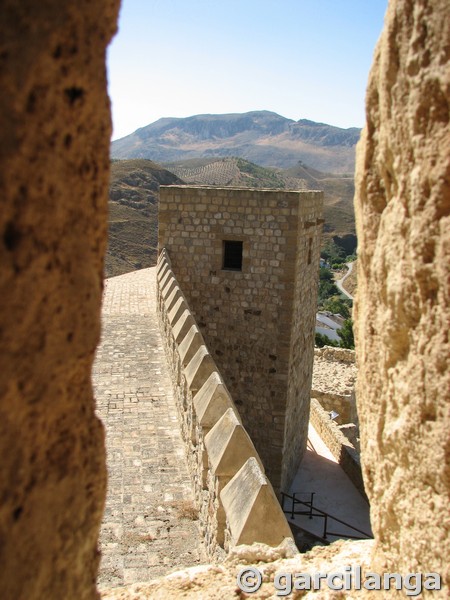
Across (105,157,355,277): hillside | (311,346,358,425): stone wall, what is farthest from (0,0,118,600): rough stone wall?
(105,157,355,277): hillside

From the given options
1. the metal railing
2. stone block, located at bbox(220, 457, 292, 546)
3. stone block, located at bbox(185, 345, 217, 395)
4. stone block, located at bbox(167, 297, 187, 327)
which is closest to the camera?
stone block, located at bbox(220, 457, 292, 546)

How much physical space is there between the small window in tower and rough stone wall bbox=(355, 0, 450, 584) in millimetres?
7223

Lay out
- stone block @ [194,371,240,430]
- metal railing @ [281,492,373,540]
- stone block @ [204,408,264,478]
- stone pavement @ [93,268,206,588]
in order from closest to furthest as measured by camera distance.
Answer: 1. stone block @ [204,408,264,478]
2. stone pavement @ [93,268,206,588]
3. stone block @ [194,371,240,430]
4. metal railing @ [281,492,373,540]

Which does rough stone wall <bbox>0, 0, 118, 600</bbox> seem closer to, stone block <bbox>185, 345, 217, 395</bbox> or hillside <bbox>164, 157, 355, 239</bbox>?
stone block <bbox>185, 345, 217, 395</bbox>

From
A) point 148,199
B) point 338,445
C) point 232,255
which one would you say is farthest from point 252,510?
point 148,199

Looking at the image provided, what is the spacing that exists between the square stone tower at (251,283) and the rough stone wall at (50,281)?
290 inches

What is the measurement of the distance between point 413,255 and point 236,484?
2.71 meters

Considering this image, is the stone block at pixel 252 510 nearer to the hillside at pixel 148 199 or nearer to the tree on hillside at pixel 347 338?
the hillside at pixel 148 199

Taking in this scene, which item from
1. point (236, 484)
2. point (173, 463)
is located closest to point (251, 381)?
point (173, 463)

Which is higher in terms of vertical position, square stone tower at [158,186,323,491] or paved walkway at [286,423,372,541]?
square stone tower at [158,186,323,491]

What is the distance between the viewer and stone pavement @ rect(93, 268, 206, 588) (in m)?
4.63

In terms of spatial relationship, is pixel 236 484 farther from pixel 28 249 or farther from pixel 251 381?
pixel 251 381

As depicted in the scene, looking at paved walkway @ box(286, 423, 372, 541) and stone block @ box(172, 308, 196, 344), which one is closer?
stone block @ box(172, 308, 196, 344)

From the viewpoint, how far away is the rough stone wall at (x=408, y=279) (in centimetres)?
166
